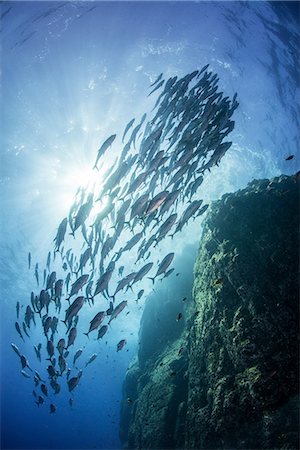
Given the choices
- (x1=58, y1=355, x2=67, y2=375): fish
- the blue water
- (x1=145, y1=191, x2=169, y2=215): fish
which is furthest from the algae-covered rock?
the blue water

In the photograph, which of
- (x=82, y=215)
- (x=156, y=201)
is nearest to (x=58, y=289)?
(x=82, y=215)

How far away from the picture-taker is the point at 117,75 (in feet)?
46.4

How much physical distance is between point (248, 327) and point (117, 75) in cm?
A: 1299

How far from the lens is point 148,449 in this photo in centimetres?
1177

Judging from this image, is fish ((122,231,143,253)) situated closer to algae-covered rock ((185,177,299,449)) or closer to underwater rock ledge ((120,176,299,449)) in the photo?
underwater rock ledge ((120,176,299,449))

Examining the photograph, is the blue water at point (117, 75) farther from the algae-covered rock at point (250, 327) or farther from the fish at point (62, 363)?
the fish at point (62, 363)

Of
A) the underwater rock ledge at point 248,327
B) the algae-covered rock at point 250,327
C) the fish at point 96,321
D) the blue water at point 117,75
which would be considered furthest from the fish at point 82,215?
the blue water at point 117,75

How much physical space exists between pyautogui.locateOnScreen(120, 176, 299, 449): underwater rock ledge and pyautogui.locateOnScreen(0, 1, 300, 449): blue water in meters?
8.86

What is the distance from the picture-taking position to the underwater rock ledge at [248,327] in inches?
239

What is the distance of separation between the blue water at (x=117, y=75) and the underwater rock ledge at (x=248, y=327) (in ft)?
29.1

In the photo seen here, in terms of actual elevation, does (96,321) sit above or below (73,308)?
below

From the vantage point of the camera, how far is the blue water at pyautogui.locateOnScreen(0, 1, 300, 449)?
12750 mm

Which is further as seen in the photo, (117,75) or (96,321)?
(117,75)

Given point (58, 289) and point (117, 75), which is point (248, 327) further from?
point (117, 75)
